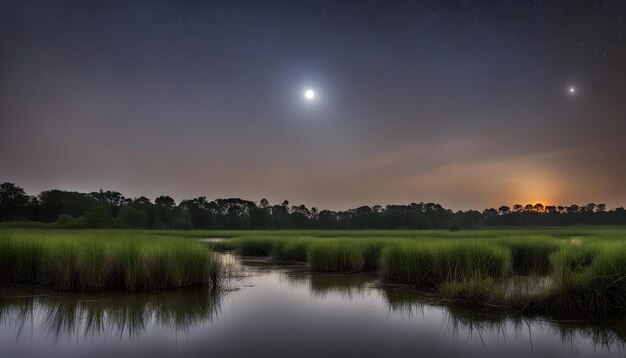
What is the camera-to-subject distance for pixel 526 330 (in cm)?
784

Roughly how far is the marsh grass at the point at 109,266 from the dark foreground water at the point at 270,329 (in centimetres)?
73

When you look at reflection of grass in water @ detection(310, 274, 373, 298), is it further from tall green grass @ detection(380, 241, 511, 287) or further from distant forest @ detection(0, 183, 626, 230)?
distant forest @ detection(0, 183, 626, 230)

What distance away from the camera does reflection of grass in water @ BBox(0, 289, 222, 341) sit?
312 inches

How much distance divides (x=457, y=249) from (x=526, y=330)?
19.1ft

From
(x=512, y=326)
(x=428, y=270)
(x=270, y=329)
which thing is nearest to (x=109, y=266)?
(x=270, y=329)

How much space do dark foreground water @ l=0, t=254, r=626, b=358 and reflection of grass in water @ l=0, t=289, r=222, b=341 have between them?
0.8 inches

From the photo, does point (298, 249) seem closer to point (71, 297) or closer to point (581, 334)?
point (71, 297)

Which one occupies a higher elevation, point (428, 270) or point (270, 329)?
point (428, 270)

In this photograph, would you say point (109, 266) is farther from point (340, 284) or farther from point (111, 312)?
point (340, 284)

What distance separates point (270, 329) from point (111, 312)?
11.6 ft

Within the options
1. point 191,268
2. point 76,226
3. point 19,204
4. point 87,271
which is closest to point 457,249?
point 191,268

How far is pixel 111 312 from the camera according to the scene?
9.09 m

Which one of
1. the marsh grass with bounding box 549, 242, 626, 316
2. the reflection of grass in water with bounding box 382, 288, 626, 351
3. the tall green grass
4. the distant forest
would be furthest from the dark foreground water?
the distant forest

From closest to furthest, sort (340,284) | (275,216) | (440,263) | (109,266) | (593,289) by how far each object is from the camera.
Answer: (593,289), (109,266), (440,263), (340,284), (275,216)
